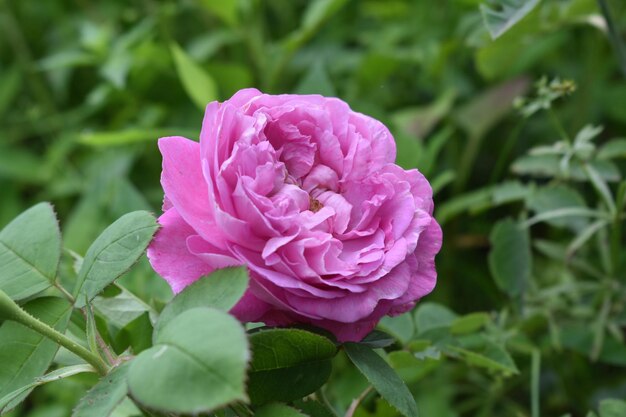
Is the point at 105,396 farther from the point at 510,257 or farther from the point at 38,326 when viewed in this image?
the point at 510,257

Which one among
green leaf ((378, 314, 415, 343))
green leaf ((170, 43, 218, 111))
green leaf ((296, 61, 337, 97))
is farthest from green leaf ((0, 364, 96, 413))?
green leaf ((170, 43, 218, 111))

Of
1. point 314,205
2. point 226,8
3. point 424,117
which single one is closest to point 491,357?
point 314,205

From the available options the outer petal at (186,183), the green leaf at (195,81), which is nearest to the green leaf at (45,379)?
the outer petal at (186,183)

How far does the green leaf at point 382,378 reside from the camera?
0.52 meters

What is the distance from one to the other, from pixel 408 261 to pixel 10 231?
0.96 ft

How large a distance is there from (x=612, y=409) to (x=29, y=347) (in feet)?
1.46

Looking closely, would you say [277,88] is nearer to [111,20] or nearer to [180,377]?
[111,20]

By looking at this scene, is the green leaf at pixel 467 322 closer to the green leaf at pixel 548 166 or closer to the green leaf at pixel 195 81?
the green leaf at pixel 548 166

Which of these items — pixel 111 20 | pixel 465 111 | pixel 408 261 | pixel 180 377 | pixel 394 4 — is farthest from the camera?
pixel 111 20

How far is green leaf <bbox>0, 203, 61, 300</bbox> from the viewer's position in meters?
0.58

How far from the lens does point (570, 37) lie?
150 cm

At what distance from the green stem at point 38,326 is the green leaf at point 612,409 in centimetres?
40

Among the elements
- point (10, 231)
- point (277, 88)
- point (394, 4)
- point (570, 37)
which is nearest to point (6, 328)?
point (10, 231)

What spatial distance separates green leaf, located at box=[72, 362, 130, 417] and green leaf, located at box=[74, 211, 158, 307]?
68mm
